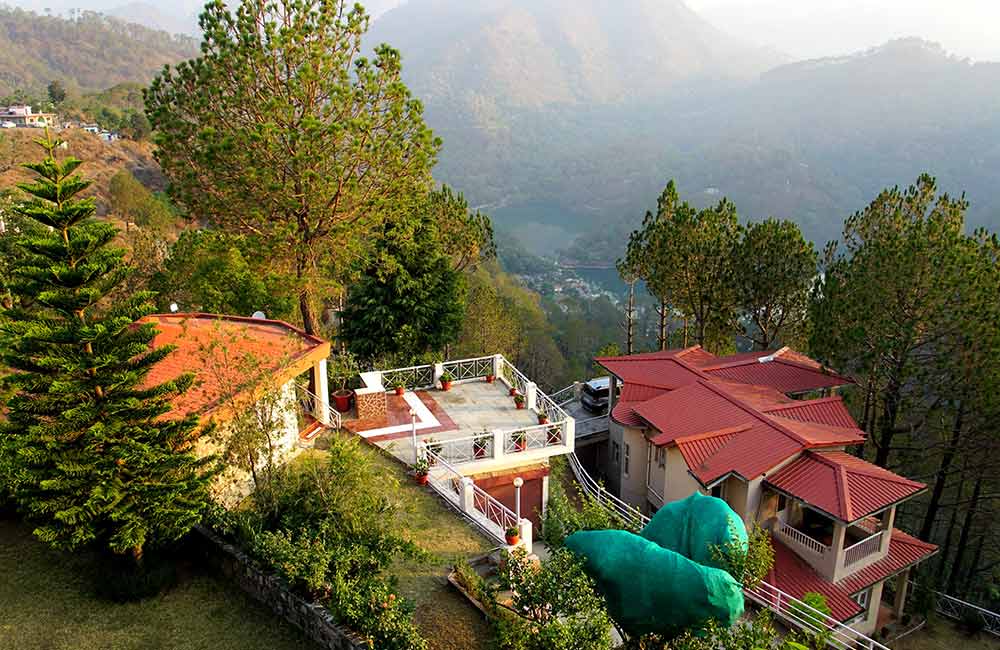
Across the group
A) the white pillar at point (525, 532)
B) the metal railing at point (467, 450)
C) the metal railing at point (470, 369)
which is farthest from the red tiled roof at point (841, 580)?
the metal railing at point (470, 369)

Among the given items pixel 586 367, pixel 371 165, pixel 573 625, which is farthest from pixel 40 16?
pixel 573 625

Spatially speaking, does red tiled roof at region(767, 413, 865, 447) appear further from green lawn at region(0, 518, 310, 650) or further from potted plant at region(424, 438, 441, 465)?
green lawn at region(0, 518, 310, 650)

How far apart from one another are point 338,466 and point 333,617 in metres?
2.20

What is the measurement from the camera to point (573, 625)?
23.9ft

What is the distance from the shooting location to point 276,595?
33.2 ft

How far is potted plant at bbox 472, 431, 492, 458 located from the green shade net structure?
644 cm

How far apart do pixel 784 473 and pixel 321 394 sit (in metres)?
10.8

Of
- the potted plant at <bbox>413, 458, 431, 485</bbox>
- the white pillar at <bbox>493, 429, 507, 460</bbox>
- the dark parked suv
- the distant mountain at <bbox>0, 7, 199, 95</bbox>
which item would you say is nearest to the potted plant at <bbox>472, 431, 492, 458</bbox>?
the white pillar at <bbox>493, 429, 507, 460</bbox>

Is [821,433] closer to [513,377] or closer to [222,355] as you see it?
[513,377]

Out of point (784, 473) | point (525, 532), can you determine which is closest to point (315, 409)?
point (525, 532)

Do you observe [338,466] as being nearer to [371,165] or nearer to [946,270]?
[371,165]

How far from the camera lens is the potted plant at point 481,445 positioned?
48.9ft

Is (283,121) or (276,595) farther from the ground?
(283,121)

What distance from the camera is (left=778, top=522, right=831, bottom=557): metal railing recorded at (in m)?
15.7
